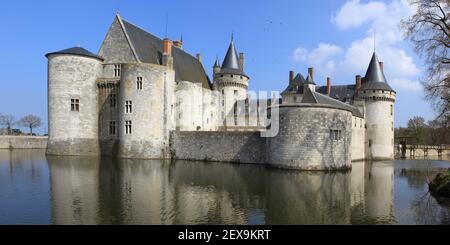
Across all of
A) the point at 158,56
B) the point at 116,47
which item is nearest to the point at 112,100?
the point at 116,47

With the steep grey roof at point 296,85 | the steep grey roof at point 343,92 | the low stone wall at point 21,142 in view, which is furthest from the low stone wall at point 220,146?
the low stone wall at point 21,142

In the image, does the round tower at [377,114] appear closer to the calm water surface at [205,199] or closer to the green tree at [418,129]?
the calm water surface at [205,199]

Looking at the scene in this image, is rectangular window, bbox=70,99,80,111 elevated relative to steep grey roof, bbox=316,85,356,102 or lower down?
lower down

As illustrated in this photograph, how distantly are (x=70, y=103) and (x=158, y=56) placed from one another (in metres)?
8.44

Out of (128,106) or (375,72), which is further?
(375,72)

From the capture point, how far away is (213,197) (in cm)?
1182

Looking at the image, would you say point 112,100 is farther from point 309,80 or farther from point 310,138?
point 309,80

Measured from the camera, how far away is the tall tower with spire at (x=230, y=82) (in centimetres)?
3672

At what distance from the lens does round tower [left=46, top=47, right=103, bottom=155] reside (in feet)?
84.9

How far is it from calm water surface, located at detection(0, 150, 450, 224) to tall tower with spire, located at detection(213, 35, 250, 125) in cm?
2005

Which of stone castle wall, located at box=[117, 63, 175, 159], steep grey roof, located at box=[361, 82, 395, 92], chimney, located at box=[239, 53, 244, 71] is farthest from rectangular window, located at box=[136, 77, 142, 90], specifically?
steep grey roof, located at box=[361, 82, 395, 92]

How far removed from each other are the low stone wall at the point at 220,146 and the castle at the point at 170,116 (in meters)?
0.07

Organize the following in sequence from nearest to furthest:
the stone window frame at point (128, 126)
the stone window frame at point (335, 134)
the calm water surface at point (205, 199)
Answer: the calm water surface at point (205, 199) < the stone window frame at point (335, 134) < the stone window frame at point (128, 126)

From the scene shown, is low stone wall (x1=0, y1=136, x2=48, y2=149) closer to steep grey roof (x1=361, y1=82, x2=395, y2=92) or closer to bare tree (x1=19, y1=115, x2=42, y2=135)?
bare tree (x1=19, y1=115, x2=42, y2=135)
